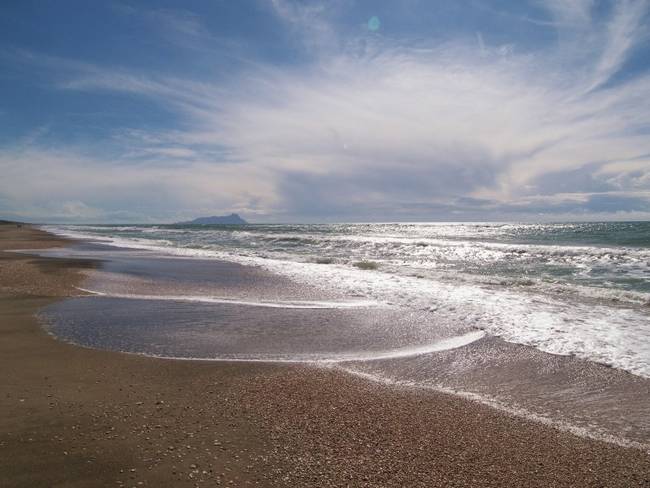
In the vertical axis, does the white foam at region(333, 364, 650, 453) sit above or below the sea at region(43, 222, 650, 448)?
below

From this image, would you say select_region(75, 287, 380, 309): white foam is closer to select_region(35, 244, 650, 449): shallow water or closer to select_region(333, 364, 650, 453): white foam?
select_region(35, 244, 650, 449): shallow water

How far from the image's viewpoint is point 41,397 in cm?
436

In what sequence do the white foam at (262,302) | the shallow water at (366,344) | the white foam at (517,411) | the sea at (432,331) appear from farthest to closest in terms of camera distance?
1. the white foam at (262,302)
2. the sea at (432,331)
3. the shallow water at (366,344)
4. the white foam at (517,411)

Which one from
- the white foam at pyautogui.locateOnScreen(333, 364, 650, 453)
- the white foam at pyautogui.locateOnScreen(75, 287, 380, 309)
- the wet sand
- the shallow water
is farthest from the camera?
the white foam at pyautogui.locateOnScreen(75, 287, 380, 309)

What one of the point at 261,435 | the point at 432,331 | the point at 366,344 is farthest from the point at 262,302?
the point at 261,435

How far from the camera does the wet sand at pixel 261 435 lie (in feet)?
10.4

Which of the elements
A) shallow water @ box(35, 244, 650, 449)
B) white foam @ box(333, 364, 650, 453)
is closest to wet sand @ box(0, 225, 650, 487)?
white foam @ box(333, 364, 650, 453)

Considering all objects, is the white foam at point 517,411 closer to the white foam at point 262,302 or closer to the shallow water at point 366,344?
the shallow water at point 366,344

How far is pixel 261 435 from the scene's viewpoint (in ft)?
12.3

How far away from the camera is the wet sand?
3174mm

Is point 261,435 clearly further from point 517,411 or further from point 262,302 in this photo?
point 262,302

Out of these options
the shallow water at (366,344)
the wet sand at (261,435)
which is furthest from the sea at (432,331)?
the wet sand at (261,435)

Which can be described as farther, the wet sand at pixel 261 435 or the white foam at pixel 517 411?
the white foam at pixel 517 411

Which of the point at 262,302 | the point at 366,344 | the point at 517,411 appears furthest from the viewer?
the point at 262,302
